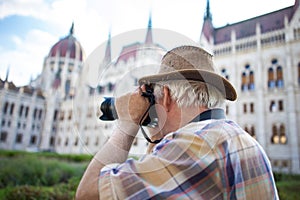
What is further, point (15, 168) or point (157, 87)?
point (15, 168)

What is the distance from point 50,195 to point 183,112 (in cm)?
334

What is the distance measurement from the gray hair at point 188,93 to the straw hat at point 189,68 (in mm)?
18

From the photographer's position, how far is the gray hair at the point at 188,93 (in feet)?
2.51

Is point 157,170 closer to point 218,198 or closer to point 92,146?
point 218,198

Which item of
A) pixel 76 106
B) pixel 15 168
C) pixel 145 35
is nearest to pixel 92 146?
pixel 76 106

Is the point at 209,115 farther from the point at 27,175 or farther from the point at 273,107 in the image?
the point at 273,107

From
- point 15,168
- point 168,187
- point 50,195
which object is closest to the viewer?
point 168,187

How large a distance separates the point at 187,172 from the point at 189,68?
13.7 inches

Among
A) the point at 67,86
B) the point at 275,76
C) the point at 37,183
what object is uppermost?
the point at 67,86

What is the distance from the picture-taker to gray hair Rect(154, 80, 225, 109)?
2.51 ft

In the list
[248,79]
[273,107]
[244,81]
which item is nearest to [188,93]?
[273,107]

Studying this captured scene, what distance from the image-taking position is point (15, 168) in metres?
4.80

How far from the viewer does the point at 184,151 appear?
0.59 meters

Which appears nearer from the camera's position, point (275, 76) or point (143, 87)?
point (143, 87)
